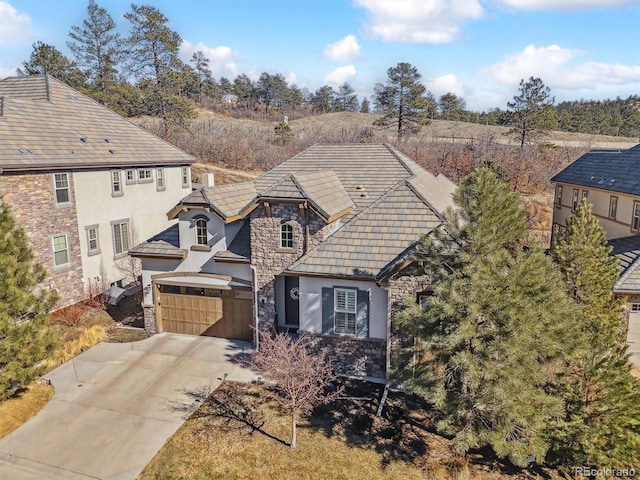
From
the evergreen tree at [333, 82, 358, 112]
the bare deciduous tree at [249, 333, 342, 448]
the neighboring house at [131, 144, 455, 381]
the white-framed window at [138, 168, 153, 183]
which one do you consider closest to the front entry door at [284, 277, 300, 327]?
the neighboring house at [131, 144, 455, 381]

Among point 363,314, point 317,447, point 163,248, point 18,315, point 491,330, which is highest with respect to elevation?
point 163,248

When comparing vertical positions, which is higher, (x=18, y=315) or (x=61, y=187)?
(x=61, y=187)

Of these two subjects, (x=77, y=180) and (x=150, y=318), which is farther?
(x=77, y=180)

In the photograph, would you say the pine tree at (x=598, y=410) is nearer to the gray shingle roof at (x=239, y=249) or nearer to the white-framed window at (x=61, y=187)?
the gray shingle roof at (x=239, y=249)

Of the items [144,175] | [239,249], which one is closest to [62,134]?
[144,175]

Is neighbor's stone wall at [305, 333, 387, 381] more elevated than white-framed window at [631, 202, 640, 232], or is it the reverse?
white-framed window at [631, 202, 640, 232]

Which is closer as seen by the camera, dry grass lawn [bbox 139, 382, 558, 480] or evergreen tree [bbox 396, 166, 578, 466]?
evergreen tree [bbox 396, 166, 578, 466]

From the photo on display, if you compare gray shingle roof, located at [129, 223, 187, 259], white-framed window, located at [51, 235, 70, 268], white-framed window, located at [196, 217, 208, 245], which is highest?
white-framed window, located at [196, 217, 208, 245]

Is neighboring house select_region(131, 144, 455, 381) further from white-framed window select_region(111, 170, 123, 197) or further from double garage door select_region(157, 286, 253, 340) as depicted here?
white-framed window select_region(111, 170, 123, 197)

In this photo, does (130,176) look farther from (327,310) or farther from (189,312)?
(327,310)
